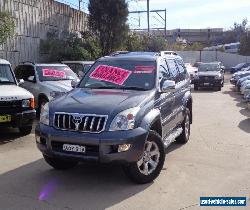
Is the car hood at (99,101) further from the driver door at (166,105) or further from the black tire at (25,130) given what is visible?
the black tire at (25,130)

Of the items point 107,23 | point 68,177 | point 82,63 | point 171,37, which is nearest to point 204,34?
point 171,37

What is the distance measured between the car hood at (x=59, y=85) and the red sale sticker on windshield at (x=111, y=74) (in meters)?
4.24

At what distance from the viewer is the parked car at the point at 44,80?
11.5 meters

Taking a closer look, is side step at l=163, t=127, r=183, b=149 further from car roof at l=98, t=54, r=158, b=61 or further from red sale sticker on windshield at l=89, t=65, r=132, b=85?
car roof at l=98, t=54, r=158, b=61

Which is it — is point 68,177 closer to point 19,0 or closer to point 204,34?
point 19,0

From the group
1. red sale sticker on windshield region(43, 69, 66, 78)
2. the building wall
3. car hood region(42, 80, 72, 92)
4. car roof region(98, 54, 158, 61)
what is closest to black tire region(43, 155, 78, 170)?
car roof region(98, 54, 158, 61)

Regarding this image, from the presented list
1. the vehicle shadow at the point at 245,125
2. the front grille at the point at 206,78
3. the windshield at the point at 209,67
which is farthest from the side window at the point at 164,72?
the windshield at the point at 209,67

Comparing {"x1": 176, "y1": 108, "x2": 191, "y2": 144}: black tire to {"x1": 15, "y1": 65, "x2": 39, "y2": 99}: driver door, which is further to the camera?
{"x1": 15, "y1": 65, "x2": 39, "y2": 99}: driver door

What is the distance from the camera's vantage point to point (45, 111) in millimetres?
6164

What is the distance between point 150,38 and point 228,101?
2045cm

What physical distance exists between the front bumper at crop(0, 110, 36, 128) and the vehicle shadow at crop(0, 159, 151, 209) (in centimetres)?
202

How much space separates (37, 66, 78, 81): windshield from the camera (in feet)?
40.0

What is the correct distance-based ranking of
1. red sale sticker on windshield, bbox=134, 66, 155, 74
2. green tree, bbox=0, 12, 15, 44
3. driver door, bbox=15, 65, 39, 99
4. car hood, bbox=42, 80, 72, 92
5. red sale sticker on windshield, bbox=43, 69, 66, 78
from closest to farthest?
red sale sticker on windshield, bbox=134, 66, 155, 74, car hood, bbox=42, 80, 72, 92, driver door, bbox=15, 65, 39, 99, red sale sticker on windshield, bbox=43, 69, 66, 78, green tree, bbox=0, 12, 15, 44

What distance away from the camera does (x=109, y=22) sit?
23.0 m
